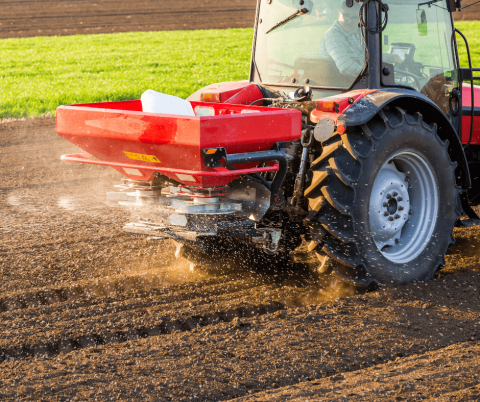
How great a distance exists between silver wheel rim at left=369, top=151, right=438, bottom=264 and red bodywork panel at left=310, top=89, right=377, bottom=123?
442 millimetres

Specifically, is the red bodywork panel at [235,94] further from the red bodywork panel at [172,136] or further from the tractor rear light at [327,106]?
the red bodywork panel at [172,136]

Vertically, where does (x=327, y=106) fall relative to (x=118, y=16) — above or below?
below

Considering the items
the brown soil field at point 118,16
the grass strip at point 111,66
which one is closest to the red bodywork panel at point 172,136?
the grass strip at point 111,66

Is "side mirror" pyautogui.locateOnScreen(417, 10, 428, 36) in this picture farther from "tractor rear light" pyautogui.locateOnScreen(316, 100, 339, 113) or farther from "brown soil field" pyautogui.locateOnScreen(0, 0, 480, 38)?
"brown soil field" pyautogui.locateOnScreen(0, 0, 480, 38)

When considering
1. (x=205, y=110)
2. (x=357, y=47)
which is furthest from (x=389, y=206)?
(x=205, y=110)

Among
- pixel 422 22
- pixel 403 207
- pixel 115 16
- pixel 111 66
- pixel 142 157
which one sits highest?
pixel 115 16

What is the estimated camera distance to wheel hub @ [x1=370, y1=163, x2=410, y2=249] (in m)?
3.71

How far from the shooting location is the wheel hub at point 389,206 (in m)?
3.71

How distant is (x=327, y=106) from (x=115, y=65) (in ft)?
44.0

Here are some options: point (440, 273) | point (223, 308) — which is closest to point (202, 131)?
point (223, 308)

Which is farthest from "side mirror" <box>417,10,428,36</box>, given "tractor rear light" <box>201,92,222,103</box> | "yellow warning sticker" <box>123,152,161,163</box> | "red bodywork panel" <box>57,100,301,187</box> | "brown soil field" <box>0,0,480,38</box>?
"brown soil field" <box>0,0,480,38</box>

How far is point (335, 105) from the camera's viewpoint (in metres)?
3.51

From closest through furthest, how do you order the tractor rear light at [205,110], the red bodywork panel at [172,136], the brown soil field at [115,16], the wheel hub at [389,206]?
the red bodywork panel at [172,136] < the wheel hub at [389,206] < the tractor rear light at [205,110] < the brown soil field at [115,16]

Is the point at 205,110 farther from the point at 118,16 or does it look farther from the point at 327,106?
the point at 118,16
